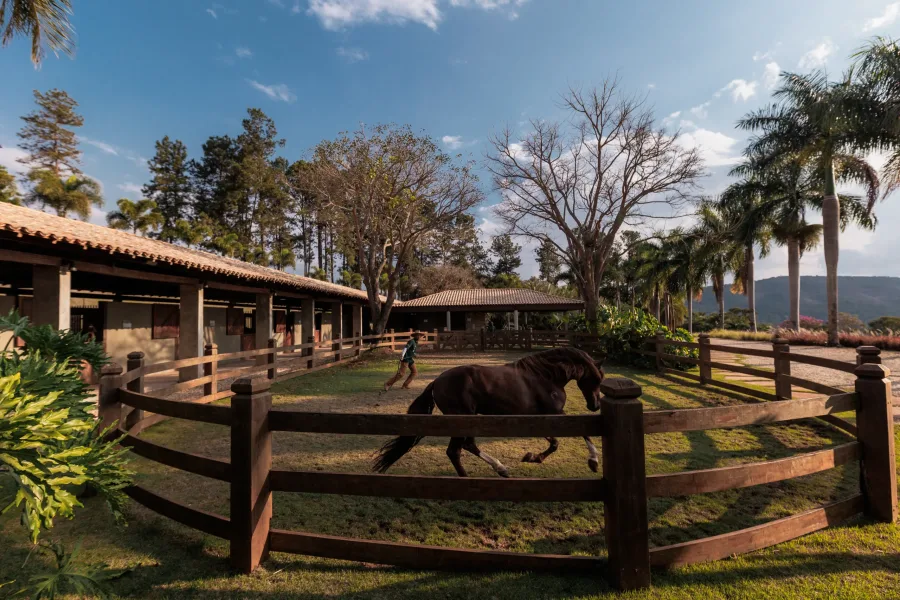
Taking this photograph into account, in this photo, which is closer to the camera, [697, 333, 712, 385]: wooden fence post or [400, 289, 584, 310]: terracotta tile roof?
[697, 333, 712, 385]: wooden fence post

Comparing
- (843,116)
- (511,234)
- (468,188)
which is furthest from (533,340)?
(843,116)

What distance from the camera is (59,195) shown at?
80.9ft

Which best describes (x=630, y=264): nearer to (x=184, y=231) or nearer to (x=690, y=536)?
(x=184, y=231)

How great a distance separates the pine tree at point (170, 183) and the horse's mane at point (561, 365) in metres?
38.6

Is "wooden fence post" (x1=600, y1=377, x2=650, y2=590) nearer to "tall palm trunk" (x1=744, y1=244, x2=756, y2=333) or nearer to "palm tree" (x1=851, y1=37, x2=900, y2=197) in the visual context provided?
"palm tree" (x1=851, y1=37, x2=900, y2=197)

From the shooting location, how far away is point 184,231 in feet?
95.5

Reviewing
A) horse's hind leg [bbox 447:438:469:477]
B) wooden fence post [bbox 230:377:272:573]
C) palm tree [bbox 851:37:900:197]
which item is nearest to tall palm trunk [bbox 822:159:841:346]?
palm tree [bbox 851:37:900:197]

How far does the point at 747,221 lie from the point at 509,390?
26.7 metres

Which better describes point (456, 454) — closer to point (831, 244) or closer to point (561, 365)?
point (561, 365)

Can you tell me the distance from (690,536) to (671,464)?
167cm

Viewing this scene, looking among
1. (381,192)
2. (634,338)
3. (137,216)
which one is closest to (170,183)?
(137,216)

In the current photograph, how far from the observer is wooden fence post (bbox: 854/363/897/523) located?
112 inches

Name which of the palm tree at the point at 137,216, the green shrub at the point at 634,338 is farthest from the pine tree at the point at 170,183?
the green shrub at the point at 634,338

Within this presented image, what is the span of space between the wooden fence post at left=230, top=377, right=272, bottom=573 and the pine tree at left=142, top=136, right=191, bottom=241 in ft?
A: 128
